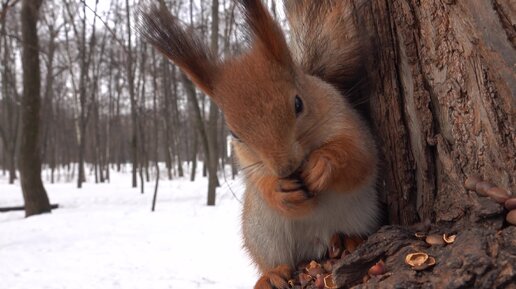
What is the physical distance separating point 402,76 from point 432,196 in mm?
413

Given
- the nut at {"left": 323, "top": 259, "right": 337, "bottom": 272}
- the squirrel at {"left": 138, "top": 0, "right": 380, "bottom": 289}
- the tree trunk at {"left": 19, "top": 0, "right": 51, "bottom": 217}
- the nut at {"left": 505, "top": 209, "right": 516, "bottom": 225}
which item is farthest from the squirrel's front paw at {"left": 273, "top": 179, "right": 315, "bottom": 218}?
the tree trunk at {"left": 19, "top": 0, "right": 51, "bottom": 217}

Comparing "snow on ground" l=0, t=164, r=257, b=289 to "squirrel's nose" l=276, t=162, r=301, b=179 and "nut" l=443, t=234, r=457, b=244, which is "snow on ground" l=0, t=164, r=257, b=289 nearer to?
"squirrel's nose" l=276, t=162, r=301, b=179

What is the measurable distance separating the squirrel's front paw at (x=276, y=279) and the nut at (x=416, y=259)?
1.92 feet

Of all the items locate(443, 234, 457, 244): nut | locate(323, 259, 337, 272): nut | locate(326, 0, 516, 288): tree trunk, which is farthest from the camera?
locate(323, 259, 337, 272): nut

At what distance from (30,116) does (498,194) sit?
31.5 ft

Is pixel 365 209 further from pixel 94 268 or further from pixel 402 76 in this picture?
pixel 94 268

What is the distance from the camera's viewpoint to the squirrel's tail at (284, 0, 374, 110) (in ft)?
5.53

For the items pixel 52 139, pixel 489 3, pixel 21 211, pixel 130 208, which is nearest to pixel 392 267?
pixel 489 3

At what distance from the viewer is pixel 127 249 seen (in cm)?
608

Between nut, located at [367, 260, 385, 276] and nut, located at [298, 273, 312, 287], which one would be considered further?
nut, located at [298, 273, 312, 287]

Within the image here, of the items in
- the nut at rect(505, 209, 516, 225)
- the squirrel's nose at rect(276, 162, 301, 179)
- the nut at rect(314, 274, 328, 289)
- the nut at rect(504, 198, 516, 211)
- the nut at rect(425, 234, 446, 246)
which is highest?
the squirrel's nose at rect(276, 162, 301, 179)

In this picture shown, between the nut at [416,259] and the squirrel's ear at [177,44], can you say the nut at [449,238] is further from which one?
the squirrel's ear at [177,44]

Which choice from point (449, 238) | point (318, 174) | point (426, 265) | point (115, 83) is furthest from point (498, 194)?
point (115, 83)

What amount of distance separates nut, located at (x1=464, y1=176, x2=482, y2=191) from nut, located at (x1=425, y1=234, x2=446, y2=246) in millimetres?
170
